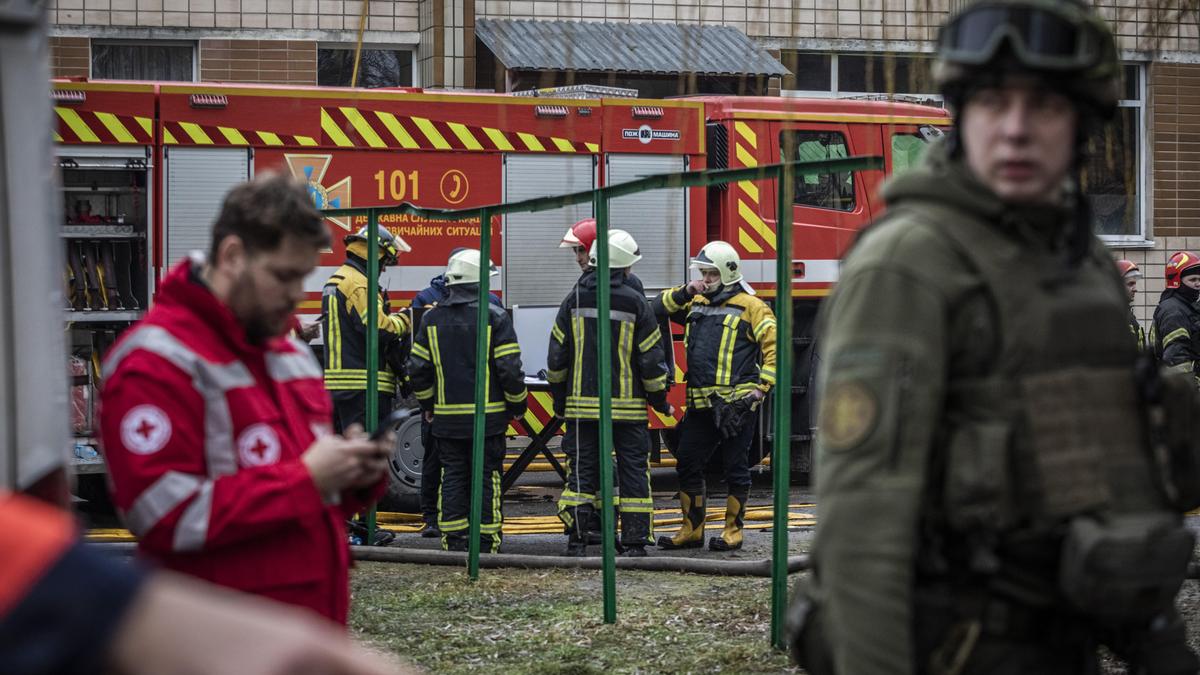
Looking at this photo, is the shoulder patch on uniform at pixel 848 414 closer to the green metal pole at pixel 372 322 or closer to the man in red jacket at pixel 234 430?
the man in red jacket at pixel 234 430

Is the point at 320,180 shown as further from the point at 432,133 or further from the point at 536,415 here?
the point at 536,415

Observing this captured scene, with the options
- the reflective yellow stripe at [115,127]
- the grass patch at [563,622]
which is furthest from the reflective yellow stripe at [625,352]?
the reflective yellow stripe at [115,127]

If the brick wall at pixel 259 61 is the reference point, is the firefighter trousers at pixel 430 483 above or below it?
below

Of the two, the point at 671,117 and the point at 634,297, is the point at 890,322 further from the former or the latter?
the point at 671,117

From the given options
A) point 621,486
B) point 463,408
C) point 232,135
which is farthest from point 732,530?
point 232,135

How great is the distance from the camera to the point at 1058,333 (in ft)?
8.40

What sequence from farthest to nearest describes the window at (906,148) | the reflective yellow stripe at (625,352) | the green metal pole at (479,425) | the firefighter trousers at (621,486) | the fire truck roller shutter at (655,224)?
the window at (906,148)
the fire truck roller shutter at (655,224)
the firefighter trousers at (621,486)
the reflective yellow stripe at (625,352)
the green metal pole at (479,425)

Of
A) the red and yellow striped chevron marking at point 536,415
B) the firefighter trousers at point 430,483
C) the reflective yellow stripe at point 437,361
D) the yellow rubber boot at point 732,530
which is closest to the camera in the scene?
the reflective yellow stripe at point 437,361

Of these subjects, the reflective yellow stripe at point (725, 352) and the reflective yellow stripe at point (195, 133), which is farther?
the reflective yellow stripe at point (195, 133)

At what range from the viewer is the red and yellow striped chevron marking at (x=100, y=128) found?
11883 mm

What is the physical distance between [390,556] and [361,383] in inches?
57.5

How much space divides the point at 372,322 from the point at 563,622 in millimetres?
3185

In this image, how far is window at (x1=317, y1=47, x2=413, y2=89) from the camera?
1733 centimetres

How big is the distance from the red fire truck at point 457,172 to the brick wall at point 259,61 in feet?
13.7
